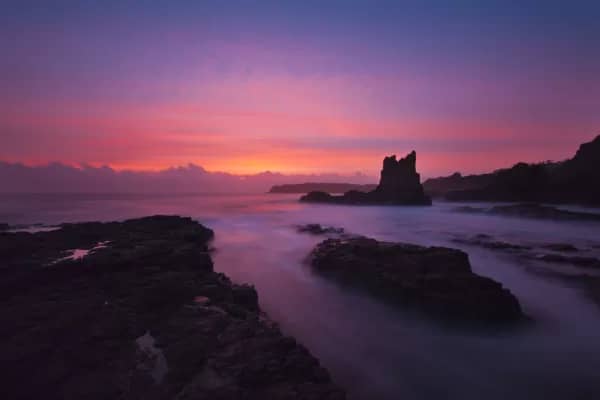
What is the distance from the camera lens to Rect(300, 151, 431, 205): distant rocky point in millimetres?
73062

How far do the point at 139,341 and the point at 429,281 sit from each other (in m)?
7.48

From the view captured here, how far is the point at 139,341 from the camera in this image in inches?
217

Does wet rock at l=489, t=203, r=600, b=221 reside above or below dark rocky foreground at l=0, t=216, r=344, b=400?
above

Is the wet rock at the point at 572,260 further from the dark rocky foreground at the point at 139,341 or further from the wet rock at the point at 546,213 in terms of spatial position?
the wet rock at the point at 546,213

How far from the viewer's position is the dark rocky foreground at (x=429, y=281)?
812cm

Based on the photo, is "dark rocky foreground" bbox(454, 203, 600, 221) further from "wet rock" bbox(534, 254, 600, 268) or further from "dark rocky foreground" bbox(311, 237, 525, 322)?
"dark rocky foreground" bbox(311, 237, 525, 322)

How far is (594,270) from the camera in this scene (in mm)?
12375

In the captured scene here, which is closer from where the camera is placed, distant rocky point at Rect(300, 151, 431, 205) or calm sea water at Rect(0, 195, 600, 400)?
calm sea water at Rect(0, 195, 600, 400)

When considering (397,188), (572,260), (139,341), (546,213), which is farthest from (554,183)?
(139,341)

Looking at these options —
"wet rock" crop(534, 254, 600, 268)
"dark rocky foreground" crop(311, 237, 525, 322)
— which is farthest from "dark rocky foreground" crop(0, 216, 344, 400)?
"wet rock" crop(534, 254, 600, 268)

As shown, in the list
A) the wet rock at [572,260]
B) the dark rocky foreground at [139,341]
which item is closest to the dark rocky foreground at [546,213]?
the wet rock at [572,260]

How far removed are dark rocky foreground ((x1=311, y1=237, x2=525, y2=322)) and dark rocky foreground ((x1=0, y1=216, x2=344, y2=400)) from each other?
4290 millimetres

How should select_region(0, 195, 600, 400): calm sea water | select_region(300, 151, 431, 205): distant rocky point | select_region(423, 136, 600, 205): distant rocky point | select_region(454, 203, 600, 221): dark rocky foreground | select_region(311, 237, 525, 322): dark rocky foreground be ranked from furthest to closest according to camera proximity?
1. select_region(300, 151, 431, 205): distant rocky point
2. select_region(423, 136, 600, 205): distant rocky point
3. select_region(454, 203, 600, 221): dark rocky foreground
4. select_region(311, 237, 525, 322): dark rocky foreground
5. select_region(0, 195, 600, 400): calm sea water

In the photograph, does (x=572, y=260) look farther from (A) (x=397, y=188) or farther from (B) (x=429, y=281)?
(A) (x=397, y=188)
